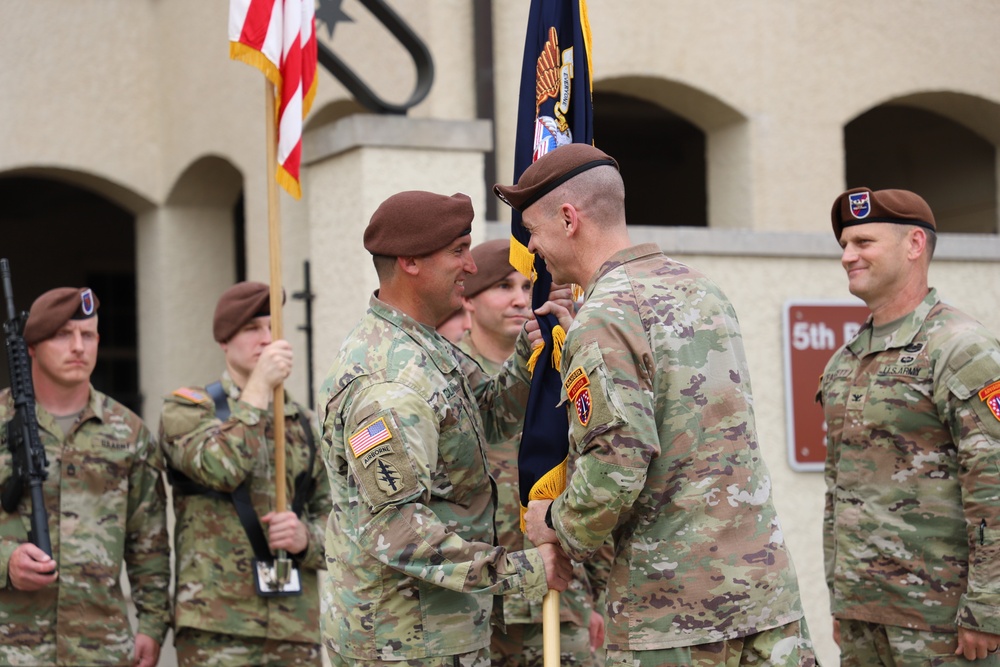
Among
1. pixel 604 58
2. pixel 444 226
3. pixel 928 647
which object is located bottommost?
pixel 928 647

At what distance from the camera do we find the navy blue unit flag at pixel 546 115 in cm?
370

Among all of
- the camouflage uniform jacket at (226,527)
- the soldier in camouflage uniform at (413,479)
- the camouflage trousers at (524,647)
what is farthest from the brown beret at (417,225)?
the camouflage trousers at (524,647)

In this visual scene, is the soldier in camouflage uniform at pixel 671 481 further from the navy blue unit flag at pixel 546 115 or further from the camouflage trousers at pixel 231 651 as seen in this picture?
the camouflage trousers at pixel 231 651

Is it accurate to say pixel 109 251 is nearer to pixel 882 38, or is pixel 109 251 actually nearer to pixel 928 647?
pixel 882 38

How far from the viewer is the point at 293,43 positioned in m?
5.05

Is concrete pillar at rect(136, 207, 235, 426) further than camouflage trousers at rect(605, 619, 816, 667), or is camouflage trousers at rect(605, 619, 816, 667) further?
concrete pillar at rect(136, 207, 235, 426)

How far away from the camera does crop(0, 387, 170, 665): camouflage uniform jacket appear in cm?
464

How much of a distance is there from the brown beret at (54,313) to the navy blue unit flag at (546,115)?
1742 millimetres

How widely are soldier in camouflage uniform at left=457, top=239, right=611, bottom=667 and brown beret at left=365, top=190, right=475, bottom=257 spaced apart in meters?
0.47

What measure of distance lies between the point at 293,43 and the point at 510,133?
2.48m

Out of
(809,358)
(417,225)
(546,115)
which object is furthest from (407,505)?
(809,358)

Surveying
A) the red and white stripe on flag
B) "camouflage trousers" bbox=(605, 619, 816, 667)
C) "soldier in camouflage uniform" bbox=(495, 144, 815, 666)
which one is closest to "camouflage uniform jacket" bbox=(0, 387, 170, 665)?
the red and white stripe on flag

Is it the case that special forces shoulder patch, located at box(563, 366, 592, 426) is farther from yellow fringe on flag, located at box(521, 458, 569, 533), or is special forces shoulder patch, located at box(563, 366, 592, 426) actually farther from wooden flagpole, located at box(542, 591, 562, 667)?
wooden flagpole, located at box(542, 591, 562, 667)

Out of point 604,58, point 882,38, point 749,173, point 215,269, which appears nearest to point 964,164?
point 882,38
